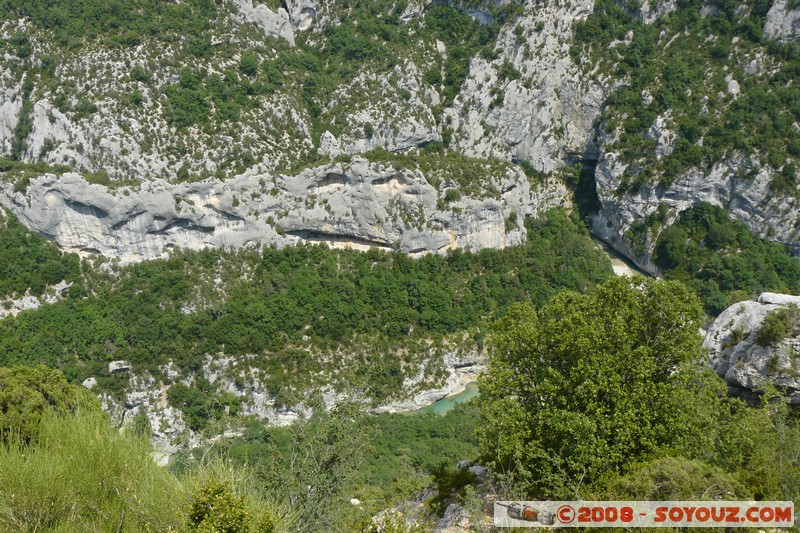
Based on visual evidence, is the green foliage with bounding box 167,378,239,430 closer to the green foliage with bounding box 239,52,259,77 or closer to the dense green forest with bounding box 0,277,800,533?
the dense green forest with bounding box 0,277,800,533

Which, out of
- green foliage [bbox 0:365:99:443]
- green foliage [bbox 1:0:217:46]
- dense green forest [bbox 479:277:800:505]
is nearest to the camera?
dense green forest [bbox 479:277:800:505]

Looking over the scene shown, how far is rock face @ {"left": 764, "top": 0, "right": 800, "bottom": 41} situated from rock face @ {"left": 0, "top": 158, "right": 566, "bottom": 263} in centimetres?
3299

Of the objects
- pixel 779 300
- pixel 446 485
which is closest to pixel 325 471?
pixel 446 485

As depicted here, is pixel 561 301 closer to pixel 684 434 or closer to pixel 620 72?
pixel 684 434

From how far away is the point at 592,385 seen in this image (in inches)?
565

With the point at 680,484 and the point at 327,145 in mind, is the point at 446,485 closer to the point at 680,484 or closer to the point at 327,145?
the point at 680,484


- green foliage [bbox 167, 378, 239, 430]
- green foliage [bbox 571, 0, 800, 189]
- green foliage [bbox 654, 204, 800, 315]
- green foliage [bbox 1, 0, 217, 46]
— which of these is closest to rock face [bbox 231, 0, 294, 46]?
green foliage [bbox 1, 0, 217, 46]

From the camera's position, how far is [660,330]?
1614cm

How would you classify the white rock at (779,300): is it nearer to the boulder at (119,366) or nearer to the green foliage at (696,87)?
the green foliage at (696,87)

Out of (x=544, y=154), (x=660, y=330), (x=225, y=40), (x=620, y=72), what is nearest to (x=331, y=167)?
(x=225, y=40)

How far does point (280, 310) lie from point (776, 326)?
136ft

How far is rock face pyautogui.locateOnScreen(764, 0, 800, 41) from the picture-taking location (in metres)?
60.3

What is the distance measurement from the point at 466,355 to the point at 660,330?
128ft

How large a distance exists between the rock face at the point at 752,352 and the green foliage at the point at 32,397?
942 inches
